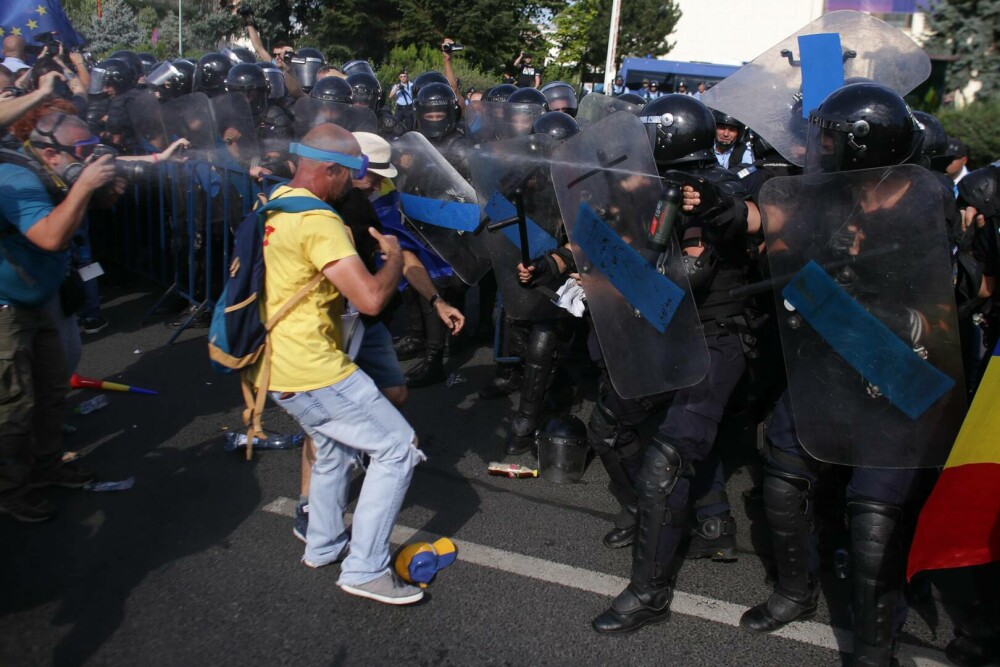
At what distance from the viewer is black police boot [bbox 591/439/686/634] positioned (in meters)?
2.94

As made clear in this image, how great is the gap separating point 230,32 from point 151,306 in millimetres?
30854

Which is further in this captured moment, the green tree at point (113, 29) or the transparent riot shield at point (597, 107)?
the green tree at point (113, 29)

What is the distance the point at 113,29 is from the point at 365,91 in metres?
26.5

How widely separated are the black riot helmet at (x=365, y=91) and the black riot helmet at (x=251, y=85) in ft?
2.67

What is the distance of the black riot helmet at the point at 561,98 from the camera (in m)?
7.59

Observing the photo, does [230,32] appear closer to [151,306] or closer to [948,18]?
[948,18]

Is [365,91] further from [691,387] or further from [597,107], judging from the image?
[691,387]

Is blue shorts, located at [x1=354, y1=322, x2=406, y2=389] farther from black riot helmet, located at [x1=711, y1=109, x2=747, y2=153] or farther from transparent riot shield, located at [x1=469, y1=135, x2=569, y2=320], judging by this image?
black riot helmet, located at [x1=711, y1=109, x2=747, y2=153]

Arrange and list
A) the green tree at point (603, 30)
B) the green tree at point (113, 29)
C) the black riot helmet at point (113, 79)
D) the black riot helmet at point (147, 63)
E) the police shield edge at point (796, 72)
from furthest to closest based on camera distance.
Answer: the green tree at point (603, 30) < the green tree at point (113, 29) < the black riot helmet at point (147, 63) < the black riot helmet at point (113, 79) < the police shield edge at point (796, 72)

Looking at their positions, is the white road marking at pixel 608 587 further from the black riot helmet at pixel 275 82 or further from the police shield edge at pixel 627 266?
the black riot helmet at pixel 275 82

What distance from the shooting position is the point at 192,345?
19.5 feet

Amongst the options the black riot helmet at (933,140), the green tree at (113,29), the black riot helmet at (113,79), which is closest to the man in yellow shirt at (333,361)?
the black riot helmet at (933,140)

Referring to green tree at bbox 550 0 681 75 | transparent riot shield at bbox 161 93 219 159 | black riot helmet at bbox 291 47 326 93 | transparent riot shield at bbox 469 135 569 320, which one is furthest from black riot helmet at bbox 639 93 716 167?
green tree at bbox 550 0 681 75

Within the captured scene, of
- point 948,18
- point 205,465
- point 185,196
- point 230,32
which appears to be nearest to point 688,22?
point 230,32
